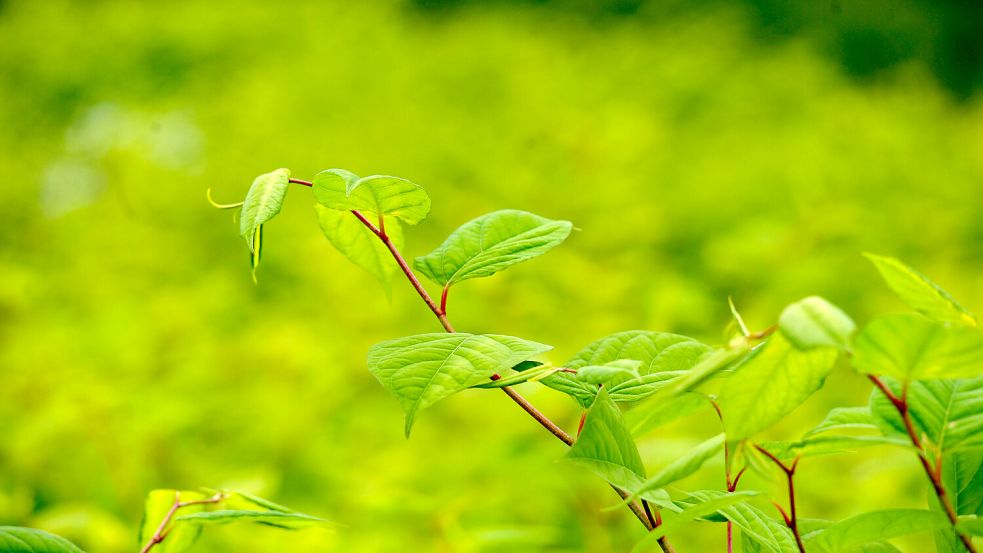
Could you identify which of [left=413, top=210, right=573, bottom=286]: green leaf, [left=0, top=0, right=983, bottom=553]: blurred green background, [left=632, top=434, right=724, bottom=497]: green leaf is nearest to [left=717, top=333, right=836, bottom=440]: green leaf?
[left=632, top=434, right=724, bottom=497]: green leaf

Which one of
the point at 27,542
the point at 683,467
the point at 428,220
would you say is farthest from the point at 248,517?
the point at 428,220

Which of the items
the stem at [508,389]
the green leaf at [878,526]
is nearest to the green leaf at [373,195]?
the stem at [508,389]

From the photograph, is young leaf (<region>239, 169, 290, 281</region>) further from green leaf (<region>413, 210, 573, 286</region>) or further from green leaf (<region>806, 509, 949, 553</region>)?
green leaf (<region>806, 509, 949, 553</region>)

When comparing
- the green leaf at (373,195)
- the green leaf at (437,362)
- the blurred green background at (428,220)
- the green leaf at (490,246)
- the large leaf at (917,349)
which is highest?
the green leaf at (373,195)

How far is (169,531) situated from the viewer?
0.45m

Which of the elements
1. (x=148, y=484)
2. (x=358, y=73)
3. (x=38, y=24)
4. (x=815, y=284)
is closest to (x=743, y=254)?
(x=815, y=284)

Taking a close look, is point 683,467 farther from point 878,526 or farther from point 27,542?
point 27,542

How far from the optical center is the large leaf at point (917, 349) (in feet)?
0.80

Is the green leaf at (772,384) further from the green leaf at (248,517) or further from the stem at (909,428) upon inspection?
the green leaf at (248,517)

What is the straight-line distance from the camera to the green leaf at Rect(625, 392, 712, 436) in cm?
30

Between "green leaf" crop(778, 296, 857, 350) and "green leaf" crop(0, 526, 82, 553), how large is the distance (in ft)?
1.13

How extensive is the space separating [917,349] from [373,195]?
0.24 metres

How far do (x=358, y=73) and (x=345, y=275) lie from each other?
1.55 metres

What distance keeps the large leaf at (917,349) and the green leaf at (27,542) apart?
0.36 metres
